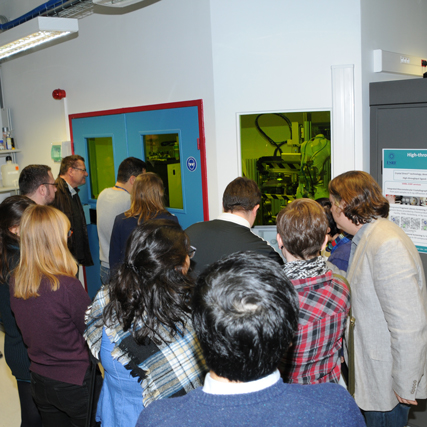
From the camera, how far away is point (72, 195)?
13.5ft

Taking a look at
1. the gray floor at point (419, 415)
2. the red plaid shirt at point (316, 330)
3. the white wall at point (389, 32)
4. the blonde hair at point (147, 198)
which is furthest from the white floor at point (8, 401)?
the white wall at point (389, 32)

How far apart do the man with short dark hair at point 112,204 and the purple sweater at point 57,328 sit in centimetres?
162

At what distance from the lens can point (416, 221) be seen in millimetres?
2689

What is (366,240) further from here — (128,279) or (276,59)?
(276,59)

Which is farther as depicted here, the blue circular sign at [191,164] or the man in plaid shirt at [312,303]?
the blue circular sign at [191,164]

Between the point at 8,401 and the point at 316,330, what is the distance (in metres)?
2.84

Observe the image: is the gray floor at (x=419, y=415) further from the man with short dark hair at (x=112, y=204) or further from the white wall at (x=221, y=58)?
the man with short dark hair at (x=112, y=204)

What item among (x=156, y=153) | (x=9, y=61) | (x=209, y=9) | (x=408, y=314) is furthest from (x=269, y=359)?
(x=9, y=61)

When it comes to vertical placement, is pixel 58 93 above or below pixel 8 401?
above

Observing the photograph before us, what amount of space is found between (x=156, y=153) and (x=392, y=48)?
2065mm

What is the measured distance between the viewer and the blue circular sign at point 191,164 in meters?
3.52

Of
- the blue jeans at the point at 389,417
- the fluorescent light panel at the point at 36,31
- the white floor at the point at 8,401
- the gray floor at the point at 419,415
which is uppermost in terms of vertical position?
the fluorescent light panel at the point at 36,31

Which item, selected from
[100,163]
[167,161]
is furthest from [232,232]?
[100,163]

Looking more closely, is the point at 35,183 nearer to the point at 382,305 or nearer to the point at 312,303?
the point at 312,303
